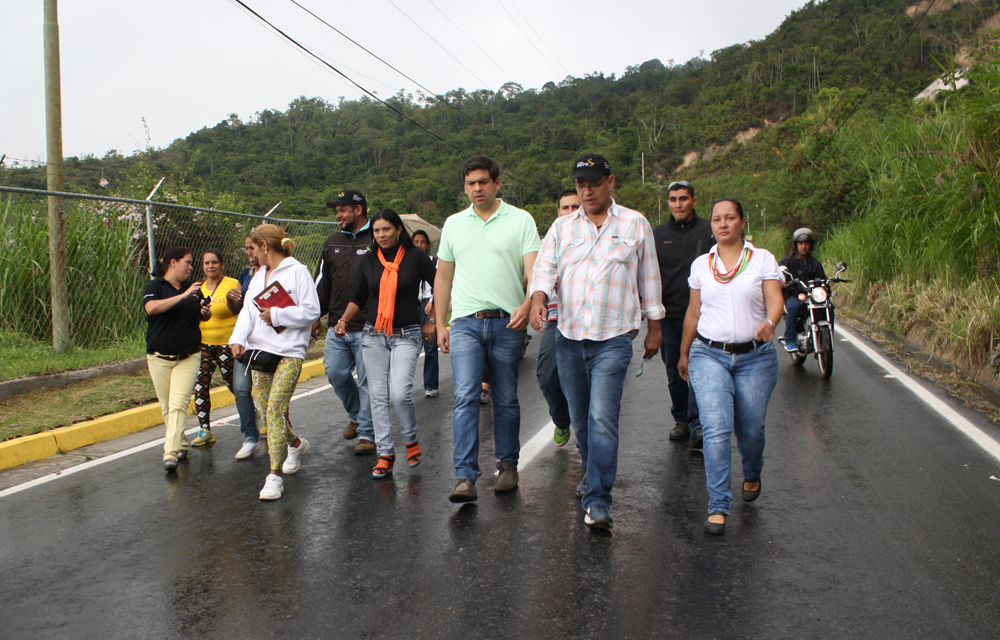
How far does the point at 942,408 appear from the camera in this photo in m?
7.08

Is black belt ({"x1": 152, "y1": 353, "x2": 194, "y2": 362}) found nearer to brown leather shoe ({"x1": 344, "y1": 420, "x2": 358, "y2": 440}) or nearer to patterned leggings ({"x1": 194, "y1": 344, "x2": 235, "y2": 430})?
patterned leggings ({"x1": 194, "y1": 344, "x2": 235, "y2": 430})

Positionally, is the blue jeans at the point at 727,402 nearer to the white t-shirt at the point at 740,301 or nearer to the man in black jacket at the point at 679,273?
the white t-shirt at the point at 740,301

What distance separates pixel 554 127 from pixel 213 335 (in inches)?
2702

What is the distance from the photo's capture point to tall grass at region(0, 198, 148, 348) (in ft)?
28.6

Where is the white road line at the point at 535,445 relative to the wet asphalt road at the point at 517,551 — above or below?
above

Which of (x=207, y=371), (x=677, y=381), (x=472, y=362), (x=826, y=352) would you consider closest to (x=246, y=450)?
(x=207, y=371)

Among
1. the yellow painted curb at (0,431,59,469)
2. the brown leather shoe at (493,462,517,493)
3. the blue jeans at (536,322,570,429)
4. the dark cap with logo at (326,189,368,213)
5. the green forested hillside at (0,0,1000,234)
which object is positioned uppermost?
the green forested hillside at (0,0,1000,234)

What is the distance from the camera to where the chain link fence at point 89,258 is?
8727mm

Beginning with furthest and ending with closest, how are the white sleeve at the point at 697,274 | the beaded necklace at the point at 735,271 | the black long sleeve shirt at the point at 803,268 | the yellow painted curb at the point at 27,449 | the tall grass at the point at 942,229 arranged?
the black long sleeve shirt at the point at 803,268 < the tall grass at the point at 942,229 < the yellow painted curb at the point at 27,449 < the white sleeve at the point at 697,274 < the beaded necklace at the point at 735,271

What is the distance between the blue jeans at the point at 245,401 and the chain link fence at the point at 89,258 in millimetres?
3888

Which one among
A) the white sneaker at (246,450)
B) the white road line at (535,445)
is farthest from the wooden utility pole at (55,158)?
the white road line at (535,445)

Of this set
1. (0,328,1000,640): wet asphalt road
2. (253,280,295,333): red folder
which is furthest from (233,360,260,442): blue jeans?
(253,280,295,333): red folder

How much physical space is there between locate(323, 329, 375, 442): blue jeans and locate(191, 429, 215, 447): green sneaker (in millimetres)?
1212

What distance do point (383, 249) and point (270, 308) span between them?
0.88 m
